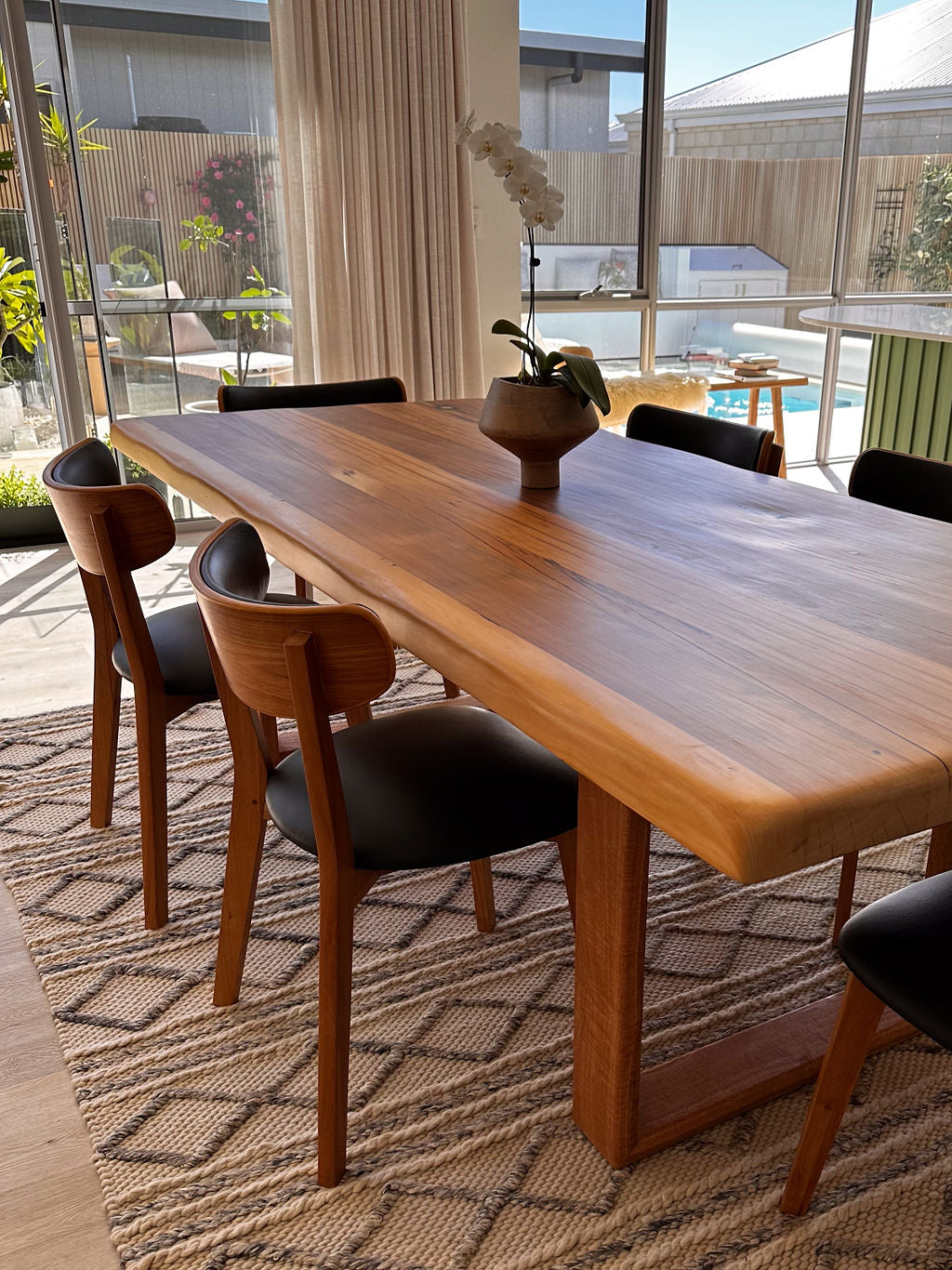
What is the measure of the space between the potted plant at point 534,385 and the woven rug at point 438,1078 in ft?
2.88

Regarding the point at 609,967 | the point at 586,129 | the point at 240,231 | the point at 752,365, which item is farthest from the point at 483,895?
the point at 586,129

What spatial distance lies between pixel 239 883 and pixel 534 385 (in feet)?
3.16

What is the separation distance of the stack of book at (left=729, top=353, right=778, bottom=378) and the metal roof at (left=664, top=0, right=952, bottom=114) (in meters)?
1.25

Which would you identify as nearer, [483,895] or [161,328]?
[483,895]

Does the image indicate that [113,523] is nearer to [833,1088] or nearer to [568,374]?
[568,374]

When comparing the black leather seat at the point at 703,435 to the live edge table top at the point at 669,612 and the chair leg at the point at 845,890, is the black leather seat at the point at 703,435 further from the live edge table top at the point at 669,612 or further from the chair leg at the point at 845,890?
the chair leg at the point at 845,890

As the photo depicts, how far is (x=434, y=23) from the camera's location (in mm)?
4379

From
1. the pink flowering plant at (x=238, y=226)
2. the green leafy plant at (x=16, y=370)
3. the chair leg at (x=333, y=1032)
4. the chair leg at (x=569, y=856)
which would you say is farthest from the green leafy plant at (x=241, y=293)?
the chair leg at (x=333, y=1032)

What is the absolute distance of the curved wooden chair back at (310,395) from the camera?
3.00 m

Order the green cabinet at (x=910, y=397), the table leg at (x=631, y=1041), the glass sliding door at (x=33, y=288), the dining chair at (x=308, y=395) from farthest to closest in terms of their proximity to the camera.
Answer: the glass sliding door at (x=33, y=288) < the green cabinet at (x=910, y=397) < the dining chair at (x=308, y=395) < the table leg at (x=631, y=1041)

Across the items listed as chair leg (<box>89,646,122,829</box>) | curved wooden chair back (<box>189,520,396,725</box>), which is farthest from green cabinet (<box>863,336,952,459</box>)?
curved wooden chair back (<box>189,520,396,725</box>)

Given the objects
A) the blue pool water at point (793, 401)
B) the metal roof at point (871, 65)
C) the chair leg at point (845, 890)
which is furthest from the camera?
the blue pool water at point (793, 401)

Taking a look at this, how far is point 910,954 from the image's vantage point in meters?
1.14

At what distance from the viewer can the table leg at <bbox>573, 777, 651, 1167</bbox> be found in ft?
4.21
